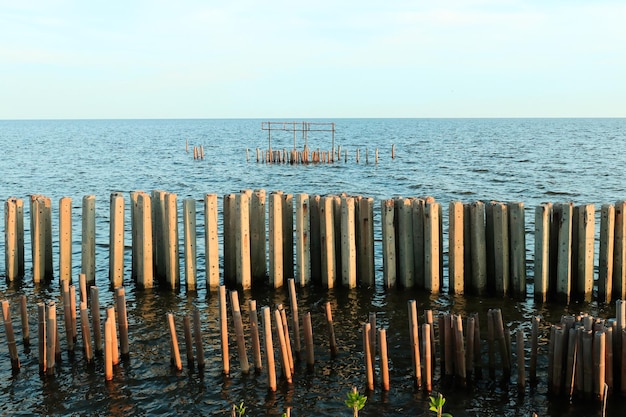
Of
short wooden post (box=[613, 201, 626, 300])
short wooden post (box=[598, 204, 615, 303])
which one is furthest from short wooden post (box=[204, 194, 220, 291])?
short wooden post (box=[613, 201, 626, 300])

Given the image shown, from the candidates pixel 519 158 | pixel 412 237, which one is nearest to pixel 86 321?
pixel 412 237

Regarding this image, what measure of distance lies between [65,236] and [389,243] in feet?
28.4

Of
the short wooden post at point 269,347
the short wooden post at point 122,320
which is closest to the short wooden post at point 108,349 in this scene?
the short wooden post at point 122,320

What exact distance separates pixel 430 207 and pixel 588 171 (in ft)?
130

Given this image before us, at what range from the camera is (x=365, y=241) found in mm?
17422

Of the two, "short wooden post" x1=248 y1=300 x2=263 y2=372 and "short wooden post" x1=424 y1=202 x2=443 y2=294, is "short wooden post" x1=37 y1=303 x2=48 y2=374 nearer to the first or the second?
"short wooden post" x1=248 y1=300 x2=263 y2=372

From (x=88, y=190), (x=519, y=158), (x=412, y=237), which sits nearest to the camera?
(x=412, y=237)

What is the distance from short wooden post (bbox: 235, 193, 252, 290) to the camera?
1728 cm

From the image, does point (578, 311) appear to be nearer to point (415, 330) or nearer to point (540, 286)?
point (540, 286)

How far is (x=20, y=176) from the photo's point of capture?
51.7m

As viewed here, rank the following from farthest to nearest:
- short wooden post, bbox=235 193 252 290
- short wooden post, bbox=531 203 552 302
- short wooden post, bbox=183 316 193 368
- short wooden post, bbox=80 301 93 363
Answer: short wooden post, bbox=235 193 252 290
short wooden post, bbox=531 203 552 302
short wooden post, bbox=80 301 93 363
short wooden post, bbox=183 316 193 368

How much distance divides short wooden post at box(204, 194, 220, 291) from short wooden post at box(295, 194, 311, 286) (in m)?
2.16

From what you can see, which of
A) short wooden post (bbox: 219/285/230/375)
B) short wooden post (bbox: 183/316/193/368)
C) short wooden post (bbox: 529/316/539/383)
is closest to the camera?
short wooden post (bbox: 529/316/539/383)

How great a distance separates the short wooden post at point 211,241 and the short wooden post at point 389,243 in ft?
14.5
